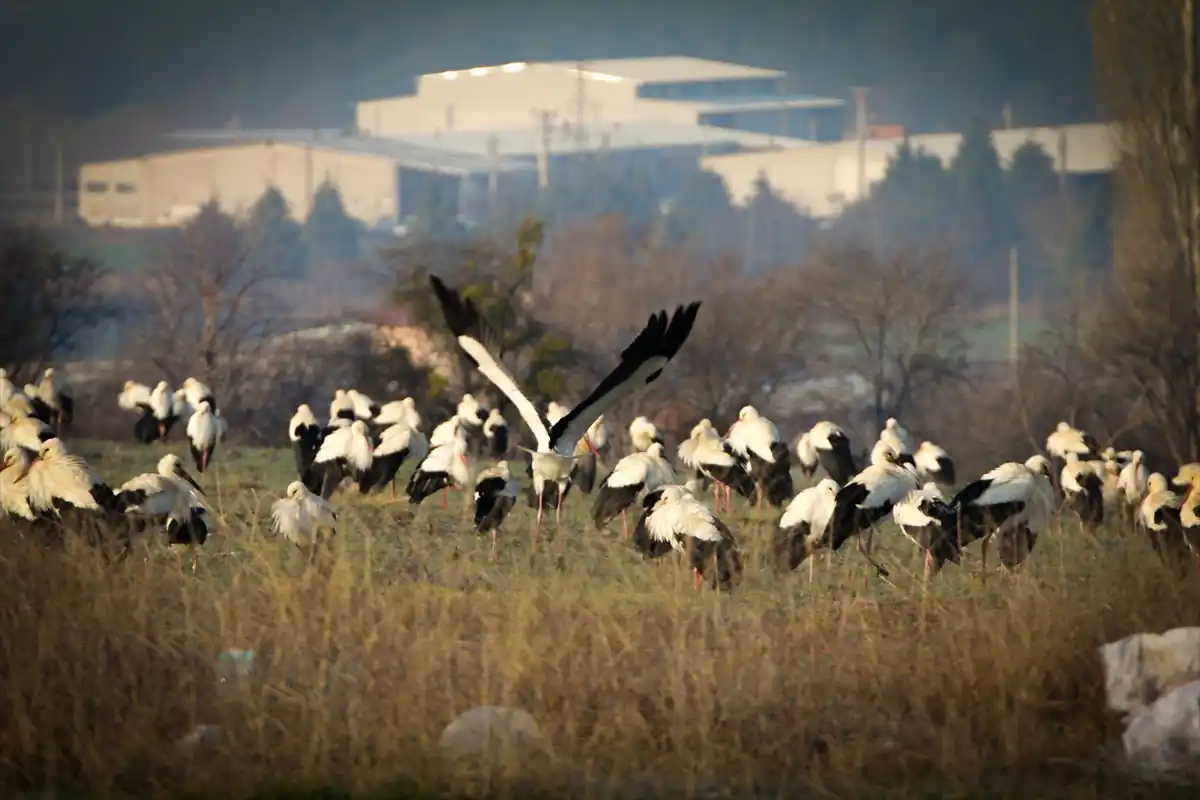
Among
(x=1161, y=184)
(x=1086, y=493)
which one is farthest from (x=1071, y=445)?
(x=1161, y=184)

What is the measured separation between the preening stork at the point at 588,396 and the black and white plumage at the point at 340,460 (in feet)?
5.83

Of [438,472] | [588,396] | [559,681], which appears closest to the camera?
[559,681]

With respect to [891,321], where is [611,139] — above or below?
above

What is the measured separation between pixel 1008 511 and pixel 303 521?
3501mm

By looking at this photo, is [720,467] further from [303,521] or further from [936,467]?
[303,521]

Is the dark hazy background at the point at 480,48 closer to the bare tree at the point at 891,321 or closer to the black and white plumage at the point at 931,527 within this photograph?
the bare tree at the point at 891,321

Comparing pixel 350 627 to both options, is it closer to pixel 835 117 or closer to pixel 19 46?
pixel 19 46

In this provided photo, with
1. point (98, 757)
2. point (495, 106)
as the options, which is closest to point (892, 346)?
point (495, 106)

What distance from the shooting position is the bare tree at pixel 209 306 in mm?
25641

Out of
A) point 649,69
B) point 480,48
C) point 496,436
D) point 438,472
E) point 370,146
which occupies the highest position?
point 480,48

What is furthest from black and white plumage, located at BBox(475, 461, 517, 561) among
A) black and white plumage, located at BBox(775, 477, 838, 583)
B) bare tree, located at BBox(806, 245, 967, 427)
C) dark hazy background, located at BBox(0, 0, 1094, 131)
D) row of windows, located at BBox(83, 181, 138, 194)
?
row of windows, located at BBox(83, 181, 138, 194)

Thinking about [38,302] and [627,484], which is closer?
[627,484]

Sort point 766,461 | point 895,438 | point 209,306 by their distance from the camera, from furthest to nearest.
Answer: point 209,306, point 895,438, point 766,461

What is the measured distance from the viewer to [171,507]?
879cm
